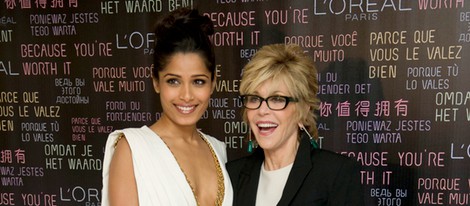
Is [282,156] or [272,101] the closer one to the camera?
[272,101]

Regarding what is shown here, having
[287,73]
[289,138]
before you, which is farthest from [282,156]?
[287,73]

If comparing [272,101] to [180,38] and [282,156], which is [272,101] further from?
[180,38]

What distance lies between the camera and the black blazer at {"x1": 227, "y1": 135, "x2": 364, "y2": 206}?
1.31 meters

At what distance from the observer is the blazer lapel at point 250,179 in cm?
144

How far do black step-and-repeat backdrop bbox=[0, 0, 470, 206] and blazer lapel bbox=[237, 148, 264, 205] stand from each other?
55cm

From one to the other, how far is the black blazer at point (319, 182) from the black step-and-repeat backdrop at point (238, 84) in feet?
2.08

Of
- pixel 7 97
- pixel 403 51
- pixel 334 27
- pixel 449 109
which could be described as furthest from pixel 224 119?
pixel 7 97

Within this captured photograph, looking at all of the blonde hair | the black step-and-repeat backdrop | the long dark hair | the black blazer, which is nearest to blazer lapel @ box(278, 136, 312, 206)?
the black blazer

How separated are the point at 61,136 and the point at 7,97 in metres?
0.41

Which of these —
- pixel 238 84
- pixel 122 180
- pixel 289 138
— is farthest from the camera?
pixel 238 84

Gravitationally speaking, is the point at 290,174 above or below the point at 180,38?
below

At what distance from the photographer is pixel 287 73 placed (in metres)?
1.35

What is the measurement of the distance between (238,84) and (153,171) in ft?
2.70

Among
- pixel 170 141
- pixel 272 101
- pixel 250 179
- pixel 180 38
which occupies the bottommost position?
pixel 250 179
